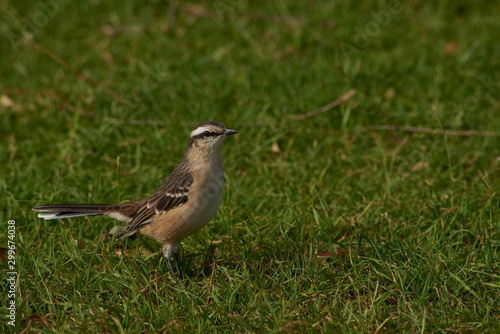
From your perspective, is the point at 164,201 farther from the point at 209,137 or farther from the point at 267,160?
the point at 267,160

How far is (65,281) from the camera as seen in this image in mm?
5621

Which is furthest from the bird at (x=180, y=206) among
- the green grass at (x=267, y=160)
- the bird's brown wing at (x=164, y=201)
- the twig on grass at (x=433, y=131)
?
the twig on grass at (x=433, y=131)

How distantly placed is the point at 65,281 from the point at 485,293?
3.89 m

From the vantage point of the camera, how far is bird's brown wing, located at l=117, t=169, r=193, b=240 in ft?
19.6

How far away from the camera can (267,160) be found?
8.34 meters

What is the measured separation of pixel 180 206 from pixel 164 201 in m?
0.23

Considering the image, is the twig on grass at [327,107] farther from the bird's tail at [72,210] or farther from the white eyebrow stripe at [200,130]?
the bird's tail at [72,210]

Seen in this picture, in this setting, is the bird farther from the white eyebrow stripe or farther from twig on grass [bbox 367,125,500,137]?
twig on grass [bbox 367,125,500,137]

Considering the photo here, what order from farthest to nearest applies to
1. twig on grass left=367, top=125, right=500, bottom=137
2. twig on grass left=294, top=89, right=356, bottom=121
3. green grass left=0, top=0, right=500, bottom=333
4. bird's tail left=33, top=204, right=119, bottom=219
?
twig on grass left=294, top=89, right=356, bottom=121 < twig on grass left=367, top=125, right=500, bottom=137 < bird's tail left=33, top=204, right=119, bottom=219 < green grass left=0, top=0, right=500, bottom=333

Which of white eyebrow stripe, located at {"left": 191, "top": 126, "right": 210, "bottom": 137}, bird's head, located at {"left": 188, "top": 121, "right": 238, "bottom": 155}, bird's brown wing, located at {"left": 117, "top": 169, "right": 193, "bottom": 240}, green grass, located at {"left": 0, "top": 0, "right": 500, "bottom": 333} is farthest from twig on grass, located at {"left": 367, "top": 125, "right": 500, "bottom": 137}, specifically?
bird's brown wing, located at {"left": 117, "top": 169, "right": 193, "bottom": 240}

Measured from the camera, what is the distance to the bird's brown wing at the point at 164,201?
19.6 feet

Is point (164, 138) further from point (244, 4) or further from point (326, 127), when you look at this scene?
point (244, 4)

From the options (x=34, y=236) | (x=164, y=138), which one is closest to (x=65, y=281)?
(x=34, y=236)

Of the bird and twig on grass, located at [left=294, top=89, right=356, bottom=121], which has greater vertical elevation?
the bird
